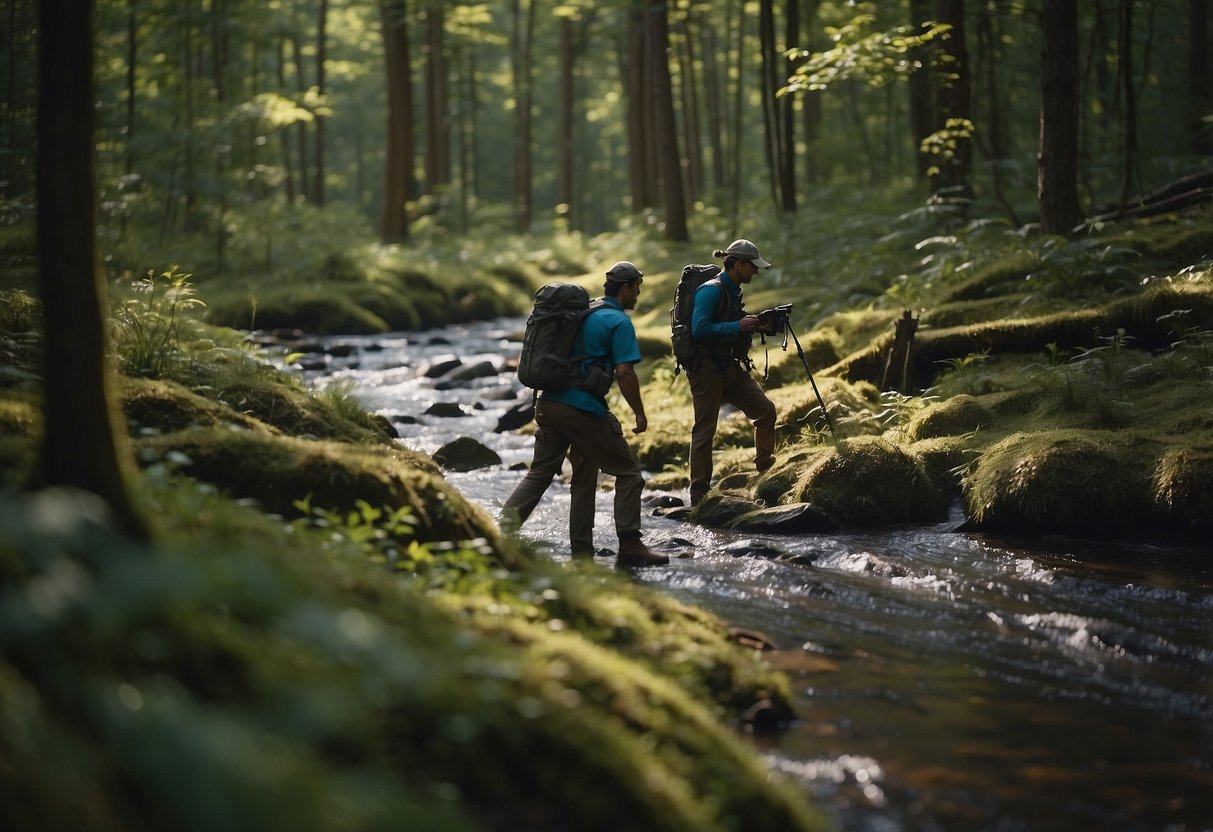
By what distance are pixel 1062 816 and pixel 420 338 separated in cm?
1920

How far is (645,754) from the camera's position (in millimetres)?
3785

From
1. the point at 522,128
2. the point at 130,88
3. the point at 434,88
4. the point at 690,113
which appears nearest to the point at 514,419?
the point at 130,88

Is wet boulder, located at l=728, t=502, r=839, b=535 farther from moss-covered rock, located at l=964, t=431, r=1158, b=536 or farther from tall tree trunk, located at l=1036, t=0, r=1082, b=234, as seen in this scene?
tall tree trunk, located at l=1036, t=0, r=1082, b=234

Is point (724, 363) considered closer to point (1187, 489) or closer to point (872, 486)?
point (872, 486)

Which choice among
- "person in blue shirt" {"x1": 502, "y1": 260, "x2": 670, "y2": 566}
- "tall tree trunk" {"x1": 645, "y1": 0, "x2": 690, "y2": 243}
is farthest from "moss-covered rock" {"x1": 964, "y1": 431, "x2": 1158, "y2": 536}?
"tall tree trunk" {"x1": 645, "y1": 0, "x2": 690, "y2": 243}

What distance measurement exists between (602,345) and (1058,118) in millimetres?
8270

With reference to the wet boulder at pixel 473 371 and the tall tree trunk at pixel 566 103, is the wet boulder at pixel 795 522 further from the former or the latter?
the tall tree trunk at pixel 566 103

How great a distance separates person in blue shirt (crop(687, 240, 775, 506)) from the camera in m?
10.5

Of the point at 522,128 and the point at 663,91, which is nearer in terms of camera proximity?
the point at 663,91

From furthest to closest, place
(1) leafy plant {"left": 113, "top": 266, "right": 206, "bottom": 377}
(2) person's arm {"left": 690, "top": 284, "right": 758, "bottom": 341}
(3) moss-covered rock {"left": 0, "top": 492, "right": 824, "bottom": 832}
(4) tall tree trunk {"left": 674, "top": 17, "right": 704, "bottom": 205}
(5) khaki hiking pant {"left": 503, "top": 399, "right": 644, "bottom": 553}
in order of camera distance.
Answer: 1. (4) tall tree trunk {"left": 674, "top": 17, "right": 704, "bottom": 205}
2. (2) person's arm {"left": 690, "top": 284, "right": 758, "bottom": 341}
3. (5) khaki hiking pant {"left": 503, "top": 399, "right": 644, "bottom": 553}
4. (1) leafy plant {"left": 113, "top": 266, "right": 206, "bottom": 377}
5. (3) moss-covered rock {"left": 0, "top": 492, "right": 824, "bottom": 832}

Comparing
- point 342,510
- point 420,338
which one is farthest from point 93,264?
point 420,338

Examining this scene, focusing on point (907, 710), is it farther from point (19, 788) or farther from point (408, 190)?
point (408, 190)

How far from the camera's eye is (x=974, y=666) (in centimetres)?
603

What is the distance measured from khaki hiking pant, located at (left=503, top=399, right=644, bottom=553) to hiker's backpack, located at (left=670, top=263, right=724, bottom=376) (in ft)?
6.86
